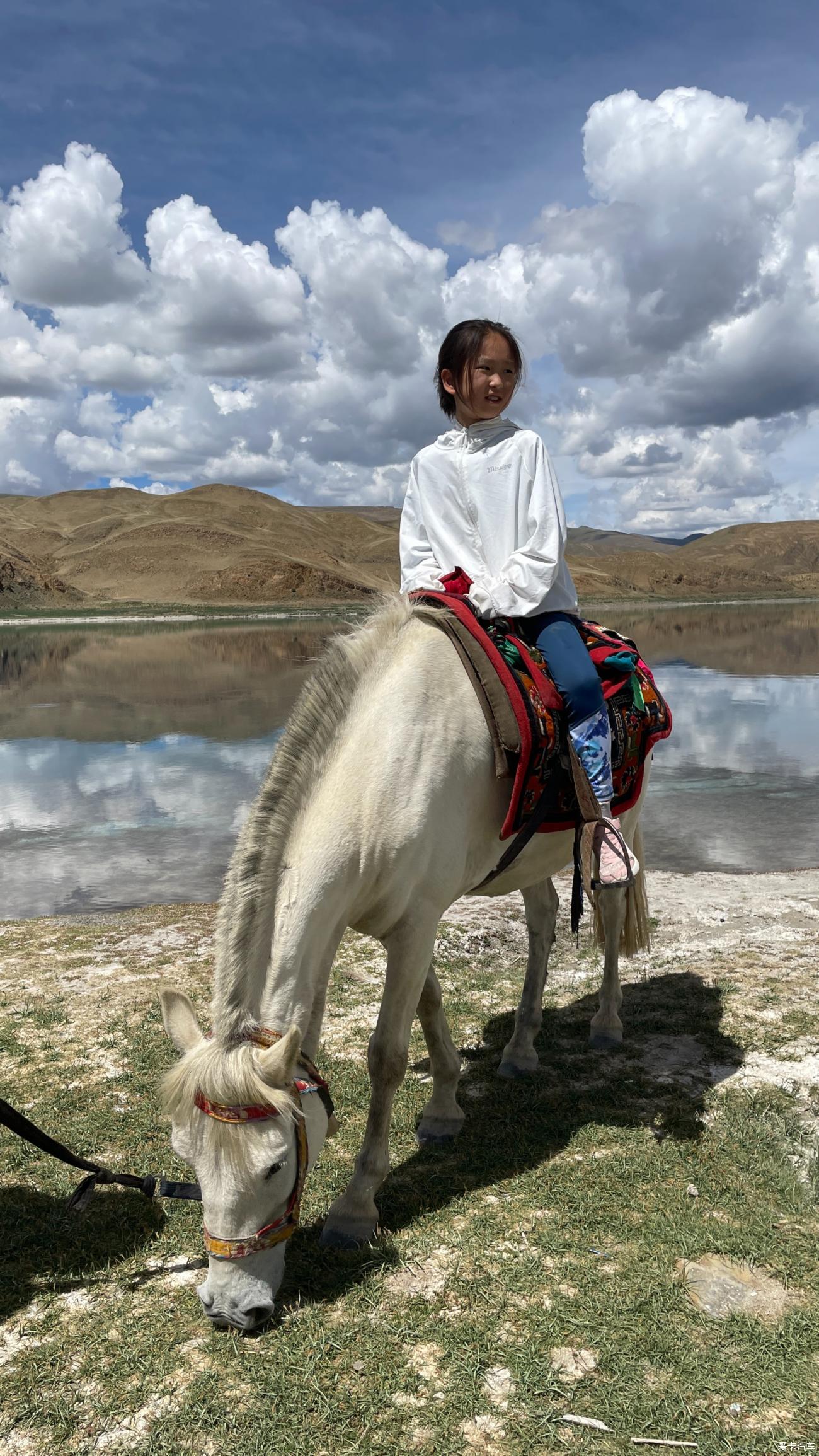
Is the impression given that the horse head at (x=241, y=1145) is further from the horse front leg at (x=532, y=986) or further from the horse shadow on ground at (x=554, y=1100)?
the horse front leg at (x=532, y=986)

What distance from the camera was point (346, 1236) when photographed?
3178mm

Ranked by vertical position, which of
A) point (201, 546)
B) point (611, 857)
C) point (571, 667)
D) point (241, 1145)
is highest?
point (201, 546)

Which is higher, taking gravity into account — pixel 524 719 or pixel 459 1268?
pixel 524 719

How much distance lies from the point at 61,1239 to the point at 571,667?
3.01 meters

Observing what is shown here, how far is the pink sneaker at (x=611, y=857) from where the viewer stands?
3729 millimetres

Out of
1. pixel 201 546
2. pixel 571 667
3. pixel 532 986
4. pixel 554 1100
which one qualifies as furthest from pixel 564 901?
pixel 201 546

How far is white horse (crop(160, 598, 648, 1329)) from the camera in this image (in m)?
2.52

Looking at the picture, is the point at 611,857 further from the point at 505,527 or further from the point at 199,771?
the point at 199,771

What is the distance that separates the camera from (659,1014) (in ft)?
17.3

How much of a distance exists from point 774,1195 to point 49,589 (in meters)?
86.2

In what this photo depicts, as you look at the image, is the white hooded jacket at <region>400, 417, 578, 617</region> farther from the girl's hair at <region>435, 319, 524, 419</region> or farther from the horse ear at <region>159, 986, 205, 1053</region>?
the horse ear at <region>159, 986, 205, 1053</region>

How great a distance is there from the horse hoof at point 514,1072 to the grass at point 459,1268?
0.20ft

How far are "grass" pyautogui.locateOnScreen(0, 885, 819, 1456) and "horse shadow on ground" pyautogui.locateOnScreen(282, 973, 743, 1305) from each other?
15 mm

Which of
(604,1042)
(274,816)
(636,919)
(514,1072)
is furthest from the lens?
(636,919)
